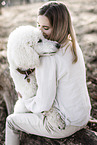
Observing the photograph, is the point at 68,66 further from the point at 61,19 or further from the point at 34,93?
the point at 34,93

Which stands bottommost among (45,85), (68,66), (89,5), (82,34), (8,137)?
(8,137)

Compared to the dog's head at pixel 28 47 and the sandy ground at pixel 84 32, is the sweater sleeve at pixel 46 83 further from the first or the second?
the sandy ground at pixel 84 32

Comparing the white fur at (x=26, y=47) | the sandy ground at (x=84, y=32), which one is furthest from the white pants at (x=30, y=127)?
the sandy ground at (x=84, y=32)

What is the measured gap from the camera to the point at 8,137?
1.73 m

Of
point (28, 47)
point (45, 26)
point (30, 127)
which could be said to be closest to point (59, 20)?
point (45, 26)

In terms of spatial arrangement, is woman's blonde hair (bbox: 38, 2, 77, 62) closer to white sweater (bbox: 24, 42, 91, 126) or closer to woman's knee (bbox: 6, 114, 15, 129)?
white sweater (bbox: 24, 42, 91, 126)

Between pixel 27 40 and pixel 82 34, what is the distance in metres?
3.50

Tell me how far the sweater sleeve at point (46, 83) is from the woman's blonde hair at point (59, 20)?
24cm

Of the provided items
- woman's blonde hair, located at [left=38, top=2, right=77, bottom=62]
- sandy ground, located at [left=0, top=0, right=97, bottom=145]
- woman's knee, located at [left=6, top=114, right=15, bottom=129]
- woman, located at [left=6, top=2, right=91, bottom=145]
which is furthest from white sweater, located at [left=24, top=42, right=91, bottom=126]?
sandy ground, located at [left=0, top=0, right=97, bottom=145]

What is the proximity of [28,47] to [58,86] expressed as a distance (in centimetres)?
48

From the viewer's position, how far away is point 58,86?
1495 mm

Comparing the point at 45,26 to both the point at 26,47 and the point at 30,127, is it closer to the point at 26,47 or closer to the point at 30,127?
the point at 26,47

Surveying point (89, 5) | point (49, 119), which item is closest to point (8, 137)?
point (49, 119)

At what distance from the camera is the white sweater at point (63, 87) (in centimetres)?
137
